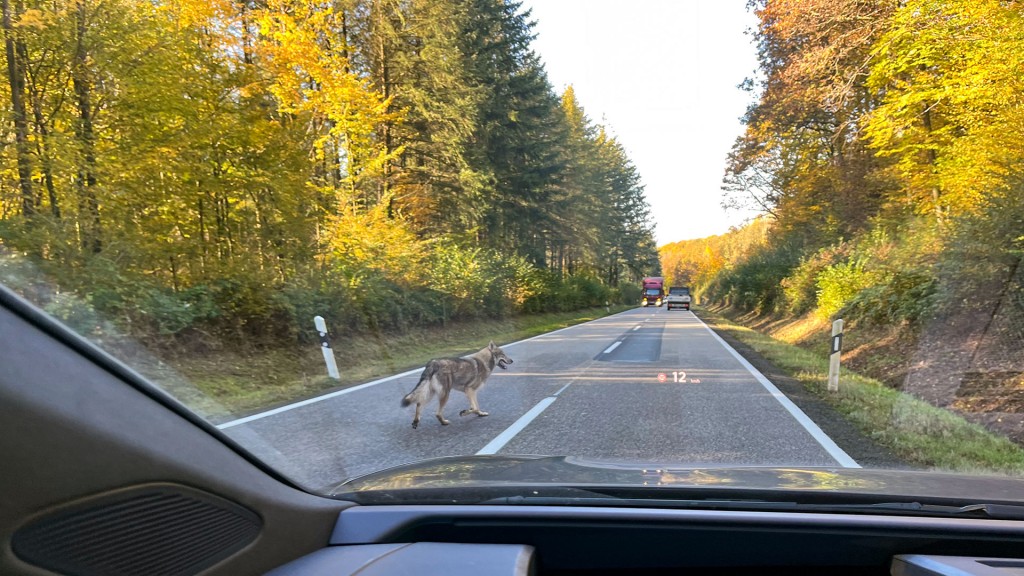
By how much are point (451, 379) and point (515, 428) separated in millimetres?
958

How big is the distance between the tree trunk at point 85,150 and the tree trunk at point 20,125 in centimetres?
59

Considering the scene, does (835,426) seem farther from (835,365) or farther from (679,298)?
(679,298)

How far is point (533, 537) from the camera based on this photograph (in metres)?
2.14

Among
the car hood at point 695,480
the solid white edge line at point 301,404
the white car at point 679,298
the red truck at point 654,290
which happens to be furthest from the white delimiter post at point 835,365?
the red truck at point 654,290

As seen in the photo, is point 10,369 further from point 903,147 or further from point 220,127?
point 903,147

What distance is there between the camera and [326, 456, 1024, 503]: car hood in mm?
2255

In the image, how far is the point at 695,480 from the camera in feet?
8.08

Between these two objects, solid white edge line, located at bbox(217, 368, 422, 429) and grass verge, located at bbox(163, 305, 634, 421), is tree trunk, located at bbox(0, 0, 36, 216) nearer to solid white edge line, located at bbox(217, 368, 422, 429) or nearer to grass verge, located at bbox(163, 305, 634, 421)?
grass verge, located at bbox(163, 305, 634, 421)

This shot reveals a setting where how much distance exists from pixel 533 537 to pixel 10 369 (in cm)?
166

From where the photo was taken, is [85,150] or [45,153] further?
[85,150]

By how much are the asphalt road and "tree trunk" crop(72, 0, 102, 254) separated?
4139 mm

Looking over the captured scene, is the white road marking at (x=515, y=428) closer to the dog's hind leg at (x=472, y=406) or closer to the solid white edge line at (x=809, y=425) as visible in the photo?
the dog's hind leg at (x=472, y=406)

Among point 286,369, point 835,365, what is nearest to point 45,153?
point 286,369

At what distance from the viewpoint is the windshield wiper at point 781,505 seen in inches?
81.5
